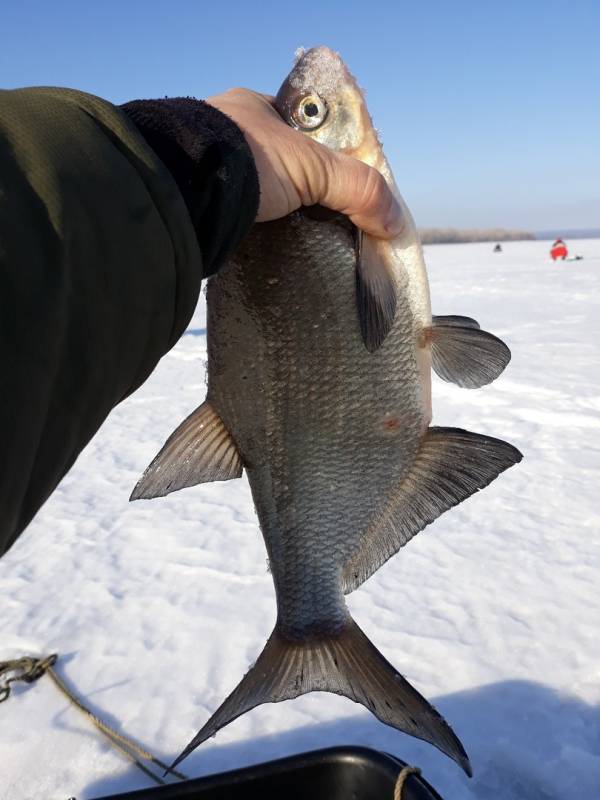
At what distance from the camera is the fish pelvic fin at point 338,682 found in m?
1.62

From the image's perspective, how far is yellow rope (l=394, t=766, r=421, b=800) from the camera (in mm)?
1771

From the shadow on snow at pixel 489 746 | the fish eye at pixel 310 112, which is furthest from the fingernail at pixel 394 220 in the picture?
the shadow on snow at pixel 489 746

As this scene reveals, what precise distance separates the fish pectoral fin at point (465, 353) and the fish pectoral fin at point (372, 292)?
0.63 ft

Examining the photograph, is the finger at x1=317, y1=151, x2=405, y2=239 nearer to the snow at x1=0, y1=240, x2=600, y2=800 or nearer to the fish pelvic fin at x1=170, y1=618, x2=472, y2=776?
the fish pelvic fin at x1=170, y1=618, x2=472, y2=776

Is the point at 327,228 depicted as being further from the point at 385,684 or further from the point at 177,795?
the point at 177,795

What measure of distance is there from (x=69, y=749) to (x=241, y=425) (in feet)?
5.41

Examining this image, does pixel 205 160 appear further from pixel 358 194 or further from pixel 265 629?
pixel 265 629

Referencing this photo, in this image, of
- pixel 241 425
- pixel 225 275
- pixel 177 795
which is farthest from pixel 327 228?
pixel 177 795

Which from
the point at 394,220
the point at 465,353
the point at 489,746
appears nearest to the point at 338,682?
the point at 465,353

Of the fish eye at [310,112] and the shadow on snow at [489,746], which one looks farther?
the shadow on snow at [489,746]

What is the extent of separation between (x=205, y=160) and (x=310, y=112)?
0.71m

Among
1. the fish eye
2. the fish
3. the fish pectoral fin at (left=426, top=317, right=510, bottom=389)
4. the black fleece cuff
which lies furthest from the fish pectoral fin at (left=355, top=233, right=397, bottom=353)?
the black fleece cuff

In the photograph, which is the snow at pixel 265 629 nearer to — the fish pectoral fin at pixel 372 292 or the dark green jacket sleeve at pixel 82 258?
the fish pectoral fin at pixel 372 292

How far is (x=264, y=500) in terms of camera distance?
183cm
